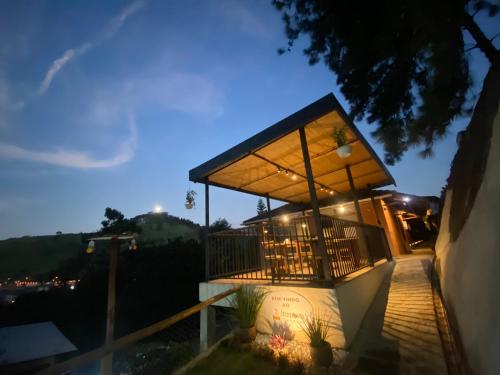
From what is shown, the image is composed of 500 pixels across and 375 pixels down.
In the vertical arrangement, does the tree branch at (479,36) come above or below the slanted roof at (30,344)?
above

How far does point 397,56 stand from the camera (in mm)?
3529

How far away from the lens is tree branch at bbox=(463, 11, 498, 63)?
8.65 feet

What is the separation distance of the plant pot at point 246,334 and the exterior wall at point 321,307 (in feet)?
1.21

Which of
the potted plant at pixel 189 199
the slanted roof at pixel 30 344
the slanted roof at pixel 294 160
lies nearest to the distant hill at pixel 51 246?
the slanted roof at pixel 30 344

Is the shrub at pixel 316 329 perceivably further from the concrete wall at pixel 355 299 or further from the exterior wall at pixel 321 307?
the concrete wall at pixel 355 299

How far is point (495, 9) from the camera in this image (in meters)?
2.76

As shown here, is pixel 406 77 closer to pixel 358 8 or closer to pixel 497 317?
pixel 358 8

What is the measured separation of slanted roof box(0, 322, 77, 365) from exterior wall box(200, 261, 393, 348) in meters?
9.77

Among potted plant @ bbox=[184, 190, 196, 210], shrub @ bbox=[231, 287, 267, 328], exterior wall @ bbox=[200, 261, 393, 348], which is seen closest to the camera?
exterior wall @ bbox=[200, 261, 393, 348]

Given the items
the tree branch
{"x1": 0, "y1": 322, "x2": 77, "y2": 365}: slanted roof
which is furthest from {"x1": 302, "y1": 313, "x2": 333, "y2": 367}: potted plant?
{"x1": 0, "y1": 322, "x2": 77, "y2": 365}: slanted roof

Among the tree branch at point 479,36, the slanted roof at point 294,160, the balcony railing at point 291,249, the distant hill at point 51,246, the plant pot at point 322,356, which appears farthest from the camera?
the distant hill at point 51,246

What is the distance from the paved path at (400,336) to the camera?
114 inches

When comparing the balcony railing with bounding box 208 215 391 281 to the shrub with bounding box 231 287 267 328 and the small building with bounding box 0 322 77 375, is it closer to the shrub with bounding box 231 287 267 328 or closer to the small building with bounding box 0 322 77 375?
the shrub with bounding box 231 287 267 328

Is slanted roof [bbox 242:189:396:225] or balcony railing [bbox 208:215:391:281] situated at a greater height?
slanted roof [bbox 242:189:396:225]
